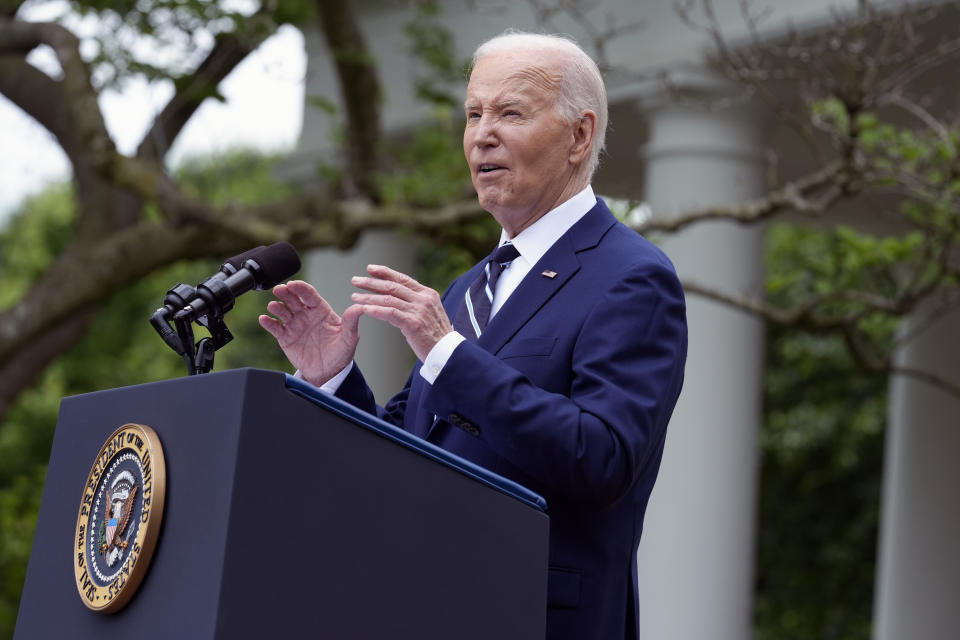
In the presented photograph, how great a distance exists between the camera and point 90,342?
66.2 ft

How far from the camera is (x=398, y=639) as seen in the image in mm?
1615

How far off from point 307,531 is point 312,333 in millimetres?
685

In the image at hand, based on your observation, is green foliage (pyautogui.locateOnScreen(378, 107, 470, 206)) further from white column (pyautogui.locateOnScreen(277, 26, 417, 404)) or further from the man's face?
the man's face

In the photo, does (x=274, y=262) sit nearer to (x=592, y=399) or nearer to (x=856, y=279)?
(x=592, y=399)

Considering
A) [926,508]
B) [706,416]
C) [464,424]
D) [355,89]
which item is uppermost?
[355,89]

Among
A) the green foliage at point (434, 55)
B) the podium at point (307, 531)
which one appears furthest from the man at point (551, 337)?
the green foliage at point (434, 55)

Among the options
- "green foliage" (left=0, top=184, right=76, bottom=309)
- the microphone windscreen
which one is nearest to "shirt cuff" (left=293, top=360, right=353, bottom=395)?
the microphone windscreen

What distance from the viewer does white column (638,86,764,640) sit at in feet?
20.1

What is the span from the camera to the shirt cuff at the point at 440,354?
73.5 inches

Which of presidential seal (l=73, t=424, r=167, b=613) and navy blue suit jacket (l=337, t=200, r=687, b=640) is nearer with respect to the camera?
presidential seal (l=73, t=424, r=167, b=613)

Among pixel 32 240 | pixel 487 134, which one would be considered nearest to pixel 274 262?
pixel 487 134

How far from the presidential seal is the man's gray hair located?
94 centimetres

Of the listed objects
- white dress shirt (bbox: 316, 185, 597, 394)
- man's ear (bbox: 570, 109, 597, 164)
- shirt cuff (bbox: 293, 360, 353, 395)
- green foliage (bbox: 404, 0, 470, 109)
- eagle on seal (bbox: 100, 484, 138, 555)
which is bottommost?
eagle on seal (bbox: 100, 484, 138, 555)

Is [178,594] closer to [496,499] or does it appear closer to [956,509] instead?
[496,499]
